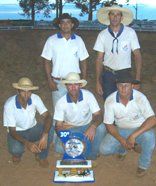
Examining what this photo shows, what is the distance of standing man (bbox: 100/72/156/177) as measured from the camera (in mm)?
6207

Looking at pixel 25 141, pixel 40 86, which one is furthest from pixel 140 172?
pixel 40 86

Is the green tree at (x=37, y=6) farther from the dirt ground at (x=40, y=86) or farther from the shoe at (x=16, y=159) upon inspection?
the shoe at (x=16, y=159)

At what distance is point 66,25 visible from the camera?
702 centimetres

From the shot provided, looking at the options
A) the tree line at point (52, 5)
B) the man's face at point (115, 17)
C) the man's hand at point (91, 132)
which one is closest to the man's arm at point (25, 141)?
the man's hand at point (91, 132)

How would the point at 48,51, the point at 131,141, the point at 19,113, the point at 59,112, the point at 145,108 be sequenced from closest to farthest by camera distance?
the point at 131,141 < the point at 145,108 < the point at 59,112 < the point at 19,113 < the point at 48,51

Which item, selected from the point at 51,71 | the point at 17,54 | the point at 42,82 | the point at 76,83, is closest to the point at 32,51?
the point at 17,54

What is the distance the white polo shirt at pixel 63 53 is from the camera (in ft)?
23.2

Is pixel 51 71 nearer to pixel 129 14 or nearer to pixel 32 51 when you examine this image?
pixel 129 14

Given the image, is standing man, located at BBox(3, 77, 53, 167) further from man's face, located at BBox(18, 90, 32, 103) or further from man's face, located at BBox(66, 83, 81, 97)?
man's face, located at BBox(66, 83, 81, 97)

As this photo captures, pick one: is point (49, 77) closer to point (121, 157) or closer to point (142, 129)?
point (121, 157)

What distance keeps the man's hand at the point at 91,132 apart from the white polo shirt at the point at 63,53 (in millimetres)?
1183

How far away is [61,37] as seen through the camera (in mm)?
7137

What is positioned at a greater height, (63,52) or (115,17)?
(115,17)

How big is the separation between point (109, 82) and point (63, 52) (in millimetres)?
948
